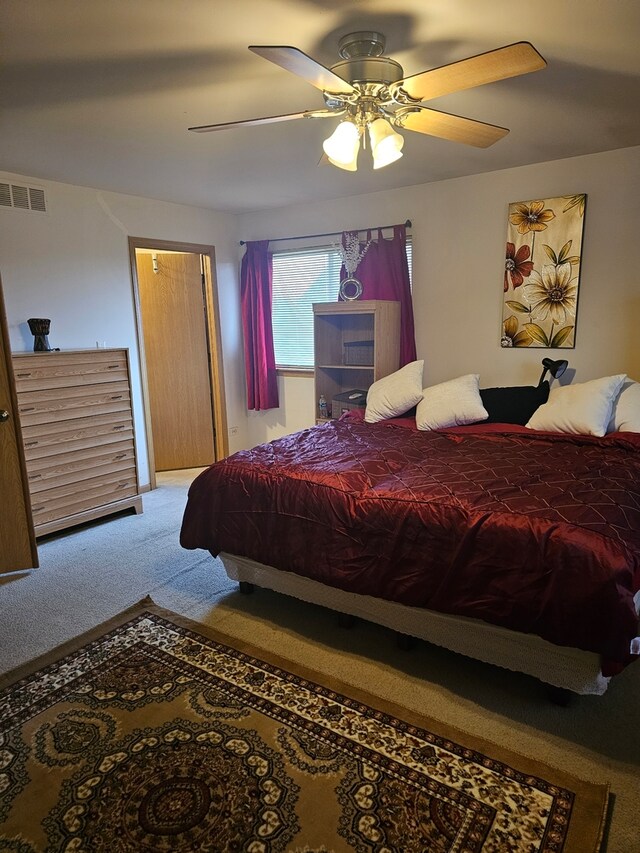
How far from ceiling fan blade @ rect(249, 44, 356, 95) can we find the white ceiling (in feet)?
0.66

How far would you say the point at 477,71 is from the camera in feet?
5.68

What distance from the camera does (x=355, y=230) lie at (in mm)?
4492

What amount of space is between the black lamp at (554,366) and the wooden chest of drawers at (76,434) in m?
2.99

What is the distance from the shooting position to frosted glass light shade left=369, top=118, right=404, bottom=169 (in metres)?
2.18

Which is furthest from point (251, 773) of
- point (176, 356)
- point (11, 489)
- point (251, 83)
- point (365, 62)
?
point (176, 356)

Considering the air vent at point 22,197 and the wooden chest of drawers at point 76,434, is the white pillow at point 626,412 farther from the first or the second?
the air vent at point 22,197

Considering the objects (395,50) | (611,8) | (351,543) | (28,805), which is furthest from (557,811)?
Answer: (395,50)

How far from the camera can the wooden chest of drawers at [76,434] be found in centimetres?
343

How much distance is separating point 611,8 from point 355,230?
2837 mm

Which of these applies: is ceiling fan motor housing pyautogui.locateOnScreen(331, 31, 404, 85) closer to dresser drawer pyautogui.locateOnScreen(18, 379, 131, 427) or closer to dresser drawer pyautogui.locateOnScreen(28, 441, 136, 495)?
dresser drawer pyautogui.locateOnScreen(18, 379, 131, 427)

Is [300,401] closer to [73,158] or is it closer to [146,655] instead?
[73,158]

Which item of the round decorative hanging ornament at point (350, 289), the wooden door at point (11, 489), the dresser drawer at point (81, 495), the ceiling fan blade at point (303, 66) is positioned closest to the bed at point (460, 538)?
the wooden door at point (11, 489)

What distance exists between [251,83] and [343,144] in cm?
55

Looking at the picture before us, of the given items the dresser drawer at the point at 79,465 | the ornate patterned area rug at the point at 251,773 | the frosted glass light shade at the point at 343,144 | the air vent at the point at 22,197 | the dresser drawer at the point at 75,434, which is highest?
the air vent at the point at 22,197
